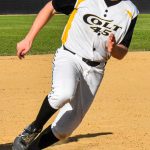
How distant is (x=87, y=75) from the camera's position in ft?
15.3

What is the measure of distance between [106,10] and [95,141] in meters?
1.90

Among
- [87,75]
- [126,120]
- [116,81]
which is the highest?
[87,75]

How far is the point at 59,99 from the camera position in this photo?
15.0 ft

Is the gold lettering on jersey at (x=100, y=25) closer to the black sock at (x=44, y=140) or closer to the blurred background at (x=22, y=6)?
the black sock at (x=44, y=140)

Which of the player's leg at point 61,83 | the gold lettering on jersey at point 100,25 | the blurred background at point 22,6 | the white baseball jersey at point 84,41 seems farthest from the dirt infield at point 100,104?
the blurred background at point 22,6

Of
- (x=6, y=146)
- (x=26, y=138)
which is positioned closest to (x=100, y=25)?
(x=26, y=138)

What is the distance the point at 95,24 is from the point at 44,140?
125 centimetres

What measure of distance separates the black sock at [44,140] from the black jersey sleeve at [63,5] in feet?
3.69

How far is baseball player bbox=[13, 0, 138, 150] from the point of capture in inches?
181

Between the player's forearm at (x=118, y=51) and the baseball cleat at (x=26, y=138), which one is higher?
the player's forearm at (x=118, y=51)

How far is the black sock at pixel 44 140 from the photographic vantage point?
→ 5.04 meters

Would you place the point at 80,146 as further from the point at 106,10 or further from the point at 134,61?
the point at 134,61

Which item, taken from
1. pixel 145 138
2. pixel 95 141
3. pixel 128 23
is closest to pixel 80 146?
pixel 95 141

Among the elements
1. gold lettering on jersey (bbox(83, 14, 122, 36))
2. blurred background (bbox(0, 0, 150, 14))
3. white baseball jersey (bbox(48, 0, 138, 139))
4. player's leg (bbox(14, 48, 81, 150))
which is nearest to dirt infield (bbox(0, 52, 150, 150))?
player's leg (bbox(14, 48, 81, 150))
